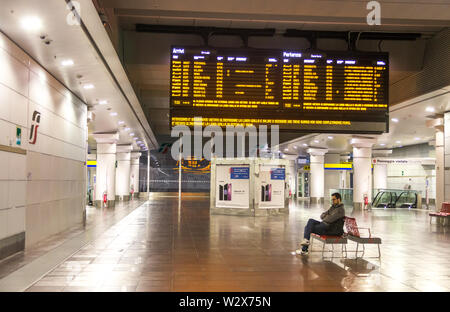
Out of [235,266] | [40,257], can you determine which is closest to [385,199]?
[235,266]

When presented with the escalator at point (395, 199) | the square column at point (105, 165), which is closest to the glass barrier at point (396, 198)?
the escalator at point (395, 199)

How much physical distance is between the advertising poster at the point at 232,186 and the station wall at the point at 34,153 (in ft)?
23.9

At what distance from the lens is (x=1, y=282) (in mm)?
5922

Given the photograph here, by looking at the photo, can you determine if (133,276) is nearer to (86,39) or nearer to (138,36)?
(86,39)

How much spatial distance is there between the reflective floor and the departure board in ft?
8.53

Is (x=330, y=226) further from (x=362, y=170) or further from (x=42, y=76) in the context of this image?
(x=362, y=170)

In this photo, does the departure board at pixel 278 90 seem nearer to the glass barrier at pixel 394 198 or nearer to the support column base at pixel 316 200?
the glass barrier at pixel 394 198

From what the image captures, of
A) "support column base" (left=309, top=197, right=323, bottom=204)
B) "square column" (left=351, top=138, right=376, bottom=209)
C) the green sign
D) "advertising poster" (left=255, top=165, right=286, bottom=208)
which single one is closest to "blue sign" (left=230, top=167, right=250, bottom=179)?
"advertising poster" (left=255, top=165, right=286, bottom=208)

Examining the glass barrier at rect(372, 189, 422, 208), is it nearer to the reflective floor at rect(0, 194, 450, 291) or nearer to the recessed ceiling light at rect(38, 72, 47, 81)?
the reflective floor at rect(0, 194, 450, 291)

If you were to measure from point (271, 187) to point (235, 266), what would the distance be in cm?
1232

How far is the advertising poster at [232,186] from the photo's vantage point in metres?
18.9

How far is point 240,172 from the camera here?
1902 centimetres
